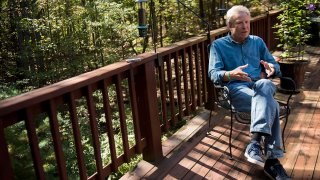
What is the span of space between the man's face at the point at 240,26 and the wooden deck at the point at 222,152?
3.07ft

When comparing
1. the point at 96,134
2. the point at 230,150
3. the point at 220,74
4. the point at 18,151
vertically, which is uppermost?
the point at 220,74

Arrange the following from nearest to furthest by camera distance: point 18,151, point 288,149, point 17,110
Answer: point 17,110 → point 288,149 → point 18,151

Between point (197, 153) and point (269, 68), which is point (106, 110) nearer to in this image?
point (197, 153)

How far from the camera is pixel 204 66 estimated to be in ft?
12.4

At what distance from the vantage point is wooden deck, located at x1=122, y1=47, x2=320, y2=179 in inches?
100

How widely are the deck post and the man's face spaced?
70 centimetres

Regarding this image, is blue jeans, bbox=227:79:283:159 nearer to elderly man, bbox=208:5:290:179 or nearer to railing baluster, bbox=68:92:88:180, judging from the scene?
elderly man, bbox=208:5:290:179

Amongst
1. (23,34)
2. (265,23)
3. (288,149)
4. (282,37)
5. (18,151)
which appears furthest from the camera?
(23,34)

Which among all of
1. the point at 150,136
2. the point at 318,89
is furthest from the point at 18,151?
the point at 318,89

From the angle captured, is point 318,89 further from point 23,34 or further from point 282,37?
point 23,34

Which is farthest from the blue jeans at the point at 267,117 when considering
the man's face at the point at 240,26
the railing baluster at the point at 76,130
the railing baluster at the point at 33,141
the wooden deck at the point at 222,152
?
the railing baluster at the point at 33,141

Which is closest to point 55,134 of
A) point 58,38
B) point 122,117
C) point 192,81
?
point 122,117

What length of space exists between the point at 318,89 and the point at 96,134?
11.5 ft

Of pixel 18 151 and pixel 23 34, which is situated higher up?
pixel 23 34
